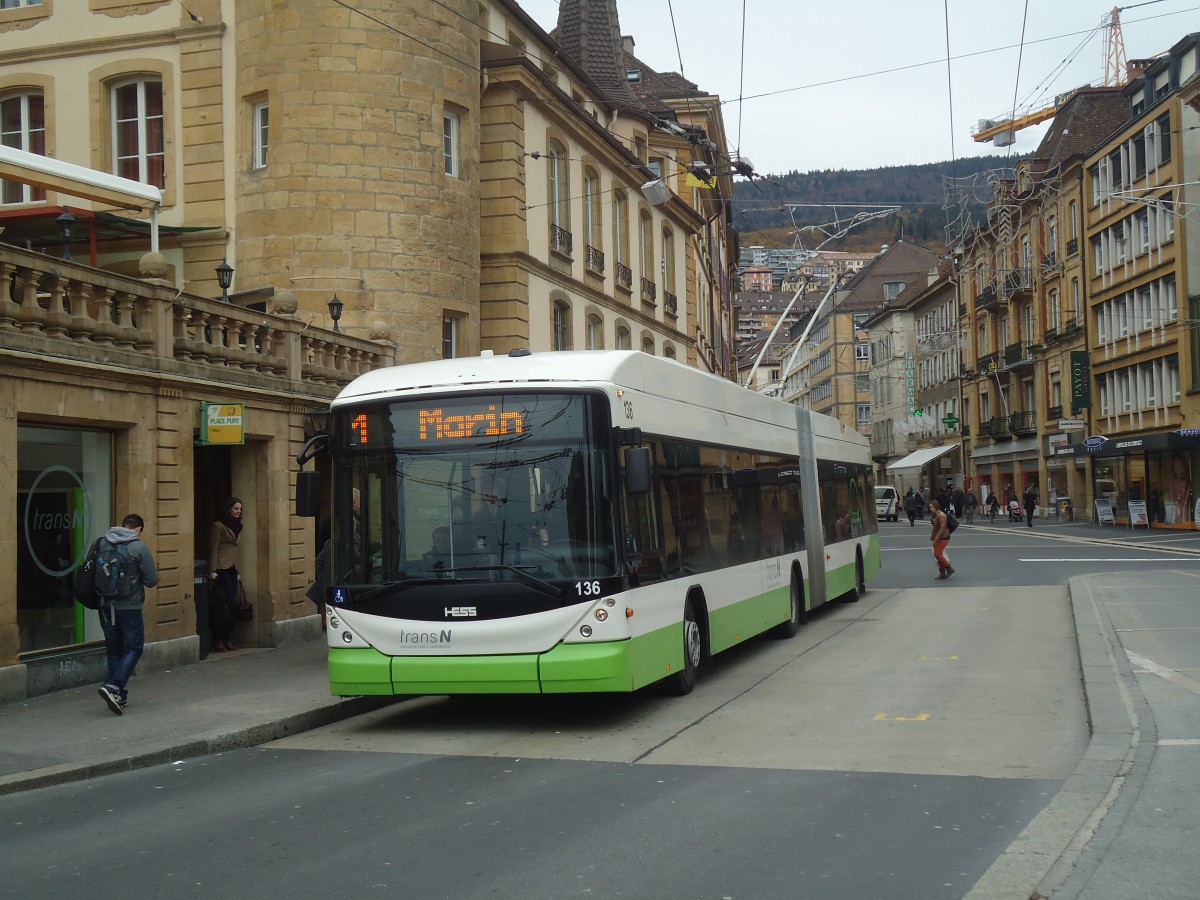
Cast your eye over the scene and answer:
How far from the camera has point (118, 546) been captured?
1152 centimetres

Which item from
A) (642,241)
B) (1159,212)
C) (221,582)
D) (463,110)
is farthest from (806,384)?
(221,582)

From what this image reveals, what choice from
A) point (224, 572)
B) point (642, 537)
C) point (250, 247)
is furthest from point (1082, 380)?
point (642, 537)

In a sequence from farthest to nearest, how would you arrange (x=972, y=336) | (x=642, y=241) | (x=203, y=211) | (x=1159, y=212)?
(x=972, y=336) → (x=1159, y=212) → (x=642, y=241) → (x=203, y=211)

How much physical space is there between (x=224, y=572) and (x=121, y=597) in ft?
16.1

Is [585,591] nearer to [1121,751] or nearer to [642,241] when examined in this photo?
[1121,751]

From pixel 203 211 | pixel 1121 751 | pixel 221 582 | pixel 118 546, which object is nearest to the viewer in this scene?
pixel 1121 751

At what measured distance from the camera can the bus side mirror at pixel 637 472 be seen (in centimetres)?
1026

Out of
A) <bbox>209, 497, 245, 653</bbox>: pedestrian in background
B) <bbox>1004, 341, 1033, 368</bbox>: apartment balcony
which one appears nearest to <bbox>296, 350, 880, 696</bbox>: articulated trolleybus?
<bbox>209, 497, 245, 653</bbox>: pedestrian in background

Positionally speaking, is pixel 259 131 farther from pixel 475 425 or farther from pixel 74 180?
pixel 475 425

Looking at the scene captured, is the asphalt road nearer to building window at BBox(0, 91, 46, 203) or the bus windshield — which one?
the bus windshield

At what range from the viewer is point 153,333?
14.6 m

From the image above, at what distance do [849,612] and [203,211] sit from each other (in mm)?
13098

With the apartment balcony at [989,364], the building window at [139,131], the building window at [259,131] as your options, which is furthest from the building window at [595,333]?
the apartment balcony at [989,364]

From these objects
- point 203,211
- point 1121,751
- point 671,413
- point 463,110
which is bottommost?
point 1121,751
